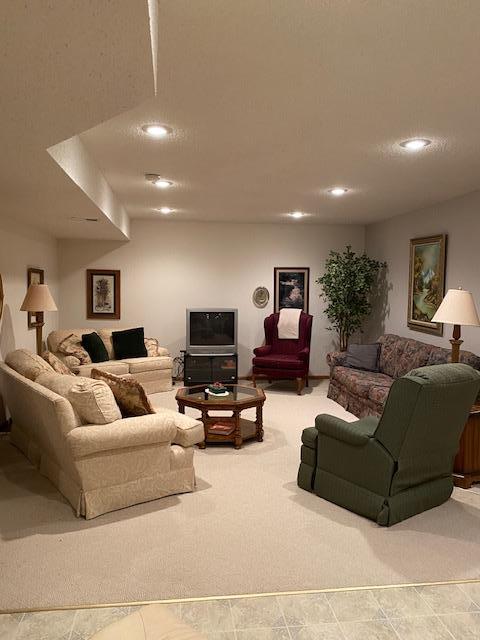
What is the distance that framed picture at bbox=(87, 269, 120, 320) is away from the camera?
743 cm

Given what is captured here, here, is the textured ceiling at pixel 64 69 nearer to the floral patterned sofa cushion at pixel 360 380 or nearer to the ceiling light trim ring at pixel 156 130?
the ceiling light trim ring at pixel 156 130

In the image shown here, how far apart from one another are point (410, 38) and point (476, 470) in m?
3.14

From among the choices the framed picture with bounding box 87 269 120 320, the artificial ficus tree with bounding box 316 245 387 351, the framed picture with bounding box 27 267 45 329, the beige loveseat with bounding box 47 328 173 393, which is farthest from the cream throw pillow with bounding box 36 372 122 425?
the artificial ficus tree with bounding box 316 245 387 351

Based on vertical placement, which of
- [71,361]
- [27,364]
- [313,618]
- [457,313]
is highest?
[457,313]

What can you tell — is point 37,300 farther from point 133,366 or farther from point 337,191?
point 337,191

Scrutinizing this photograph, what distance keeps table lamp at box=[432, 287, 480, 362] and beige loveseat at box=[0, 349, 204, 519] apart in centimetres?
220

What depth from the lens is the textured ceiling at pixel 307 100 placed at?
1.79 m

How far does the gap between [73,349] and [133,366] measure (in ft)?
2.62

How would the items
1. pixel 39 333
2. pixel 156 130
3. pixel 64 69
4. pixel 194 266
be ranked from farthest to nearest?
pixel 194 266, pixel 39 333, pixel 156 130, pixel 64 69

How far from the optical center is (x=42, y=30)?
1.31 m

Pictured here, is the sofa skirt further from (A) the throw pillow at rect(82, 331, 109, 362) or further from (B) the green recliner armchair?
(A) the throw pillow at rect(82, 331, 109, 362)

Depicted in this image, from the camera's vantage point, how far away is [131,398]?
3.61 meters

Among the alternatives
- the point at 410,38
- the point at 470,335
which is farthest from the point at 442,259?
the point at 410,38

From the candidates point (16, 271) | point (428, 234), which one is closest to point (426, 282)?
point (428, 234)
